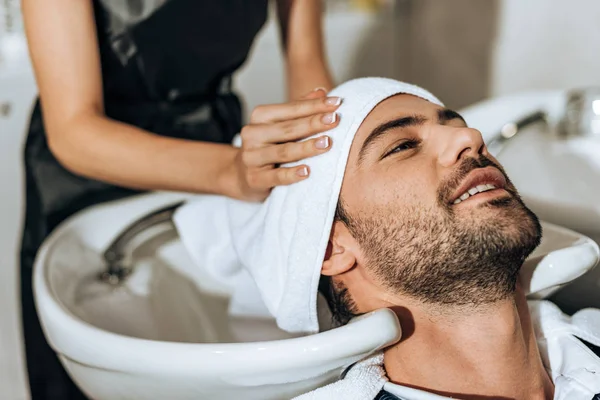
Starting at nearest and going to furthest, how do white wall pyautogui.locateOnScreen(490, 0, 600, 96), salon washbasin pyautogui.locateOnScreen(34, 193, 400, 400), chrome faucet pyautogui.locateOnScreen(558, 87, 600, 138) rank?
salon washbasin pyautogui.locateOnScreen(34, 193, 400, 400) → chrome faucet pyautogui.locateOnScreen(558, 87, 600, 138) → white wall pyautogui.locateOnScreen(490, 0, 600, 96)

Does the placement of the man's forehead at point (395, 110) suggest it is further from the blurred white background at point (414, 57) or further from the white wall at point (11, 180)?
the white wall at point (11, 180)

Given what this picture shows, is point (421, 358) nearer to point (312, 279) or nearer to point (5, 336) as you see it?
point (312, 279)

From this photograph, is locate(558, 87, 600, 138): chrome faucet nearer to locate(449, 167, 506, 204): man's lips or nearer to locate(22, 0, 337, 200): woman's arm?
locate(449, 167, 506, 204): man's lips

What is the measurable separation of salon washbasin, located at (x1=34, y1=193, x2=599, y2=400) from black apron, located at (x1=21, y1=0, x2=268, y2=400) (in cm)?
9

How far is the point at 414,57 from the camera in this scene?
1.98m

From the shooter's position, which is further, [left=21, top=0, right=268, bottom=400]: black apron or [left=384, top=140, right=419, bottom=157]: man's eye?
[left=21, top=0, right=268, bottom=400]: black apron

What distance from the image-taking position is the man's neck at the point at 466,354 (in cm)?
86

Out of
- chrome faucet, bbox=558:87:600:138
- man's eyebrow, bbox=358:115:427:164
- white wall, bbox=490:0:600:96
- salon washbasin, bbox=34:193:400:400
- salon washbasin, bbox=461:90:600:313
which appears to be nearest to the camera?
salon washbasin, bbox=34:193:400:400

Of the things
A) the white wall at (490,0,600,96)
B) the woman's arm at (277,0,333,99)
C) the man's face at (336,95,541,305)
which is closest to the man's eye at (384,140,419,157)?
the man's face at (336,95,541,305)

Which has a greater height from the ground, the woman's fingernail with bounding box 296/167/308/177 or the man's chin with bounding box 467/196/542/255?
the woman's fingernail with bounding box 296/167/308/177

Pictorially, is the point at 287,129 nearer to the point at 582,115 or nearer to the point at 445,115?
the point at 445,115

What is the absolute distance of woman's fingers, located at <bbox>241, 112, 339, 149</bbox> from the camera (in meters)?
0.86

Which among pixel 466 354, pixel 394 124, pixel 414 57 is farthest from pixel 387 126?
pixel 414 57

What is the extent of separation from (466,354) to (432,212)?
19cm
